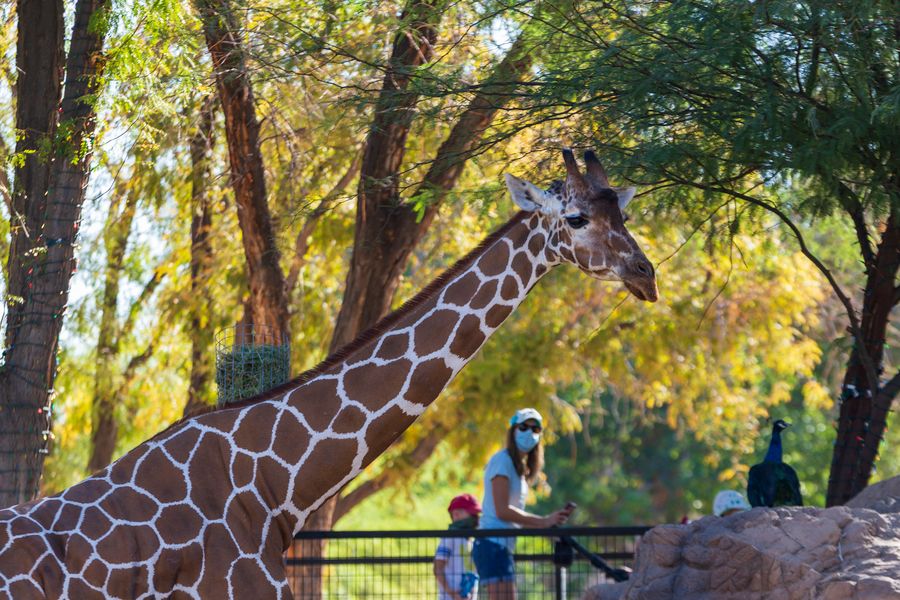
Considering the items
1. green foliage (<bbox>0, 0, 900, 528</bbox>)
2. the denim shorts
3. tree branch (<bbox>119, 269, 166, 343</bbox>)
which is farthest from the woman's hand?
tree branch (<bbox>119, 269, 166, 343</bbox>)

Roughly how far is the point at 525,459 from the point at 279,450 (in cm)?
307

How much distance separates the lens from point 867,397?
8.16 m

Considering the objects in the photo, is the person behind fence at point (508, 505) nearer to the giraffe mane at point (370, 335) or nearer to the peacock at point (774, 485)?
the peacock at point (774, 485)

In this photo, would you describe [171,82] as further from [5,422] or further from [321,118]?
[5,422]

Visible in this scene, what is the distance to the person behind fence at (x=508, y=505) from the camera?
7688mm

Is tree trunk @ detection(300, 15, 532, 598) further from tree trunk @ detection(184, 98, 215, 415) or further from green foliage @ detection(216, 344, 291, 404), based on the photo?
tree trunk @ detection(184, 98, 215, 415)

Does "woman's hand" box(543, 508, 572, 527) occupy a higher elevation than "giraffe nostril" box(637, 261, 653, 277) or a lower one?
lower

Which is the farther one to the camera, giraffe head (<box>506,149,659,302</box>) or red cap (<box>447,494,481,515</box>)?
red cap (<box>447,494,481,515</box>)

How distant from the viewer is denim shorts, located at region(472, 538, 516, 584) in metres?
7.66

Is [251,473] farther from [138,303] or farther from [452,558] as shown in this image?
[138,303]

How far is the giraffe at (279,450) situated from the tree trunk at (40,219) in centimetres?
154

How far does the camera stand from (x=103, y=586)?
524cm

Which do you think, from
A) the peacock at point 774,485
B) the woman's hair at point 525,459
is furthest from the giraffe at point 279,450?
the woman's hair at point 525,459

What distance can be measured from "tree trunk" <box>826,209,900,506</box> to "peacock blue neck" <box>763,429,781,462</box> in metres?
0.97
